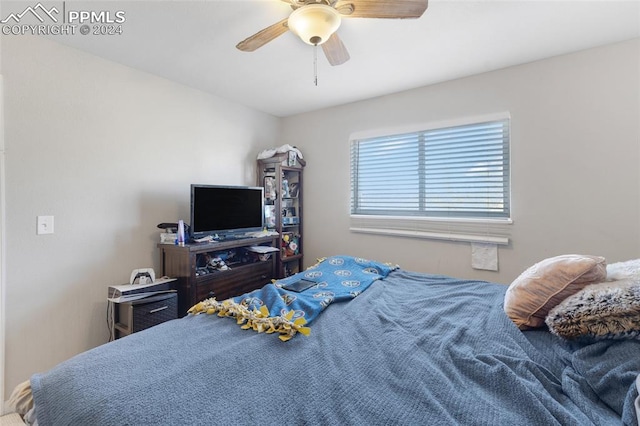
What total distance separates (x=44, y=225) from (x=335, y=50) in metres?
2.30

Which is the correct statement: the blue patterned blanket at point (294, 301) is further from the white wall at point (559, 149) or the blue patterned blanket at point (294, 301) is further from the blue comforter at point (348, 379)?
the white wall at point (559, 149)

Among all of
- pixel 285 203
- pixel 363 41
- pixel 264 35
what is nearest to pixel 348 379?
pixel 264 35

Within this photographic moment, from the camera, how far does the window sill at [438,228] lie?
2529 millimetres

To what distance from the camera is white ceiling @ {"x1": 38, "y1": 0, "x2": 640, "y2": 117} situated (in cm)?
172

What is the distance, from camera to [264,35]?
162 centimetres

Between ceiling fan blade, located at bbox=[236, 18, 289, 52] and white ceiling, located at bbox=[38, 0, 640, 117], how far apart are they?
7.7 inches

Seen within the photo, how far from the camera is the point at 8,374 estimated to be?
1.84 m

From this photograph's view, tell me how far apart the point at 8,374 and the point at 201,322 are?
1686 millimetres

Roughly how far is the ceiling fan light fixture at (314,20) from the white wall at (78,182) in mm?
1720

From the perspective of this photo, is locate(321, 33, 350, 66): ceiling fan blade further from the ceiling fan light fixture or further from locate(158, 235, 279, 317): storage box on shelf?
locate(158, 235, 279, 317): storage box on shelf

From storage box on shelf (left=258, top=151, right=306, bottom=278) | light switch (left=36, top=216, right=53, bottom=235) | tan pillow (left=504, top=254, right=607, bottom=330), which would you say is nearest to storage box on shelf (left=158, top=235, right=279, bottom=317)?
storage box on shelf (left=258, top=151, right=306, bottom=278)

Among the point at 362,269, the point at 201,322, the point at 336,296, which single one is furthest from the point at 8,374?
the point at 362,269

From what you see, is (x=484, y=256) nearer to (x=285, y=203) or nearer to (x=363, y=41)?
(x=363, y=41)

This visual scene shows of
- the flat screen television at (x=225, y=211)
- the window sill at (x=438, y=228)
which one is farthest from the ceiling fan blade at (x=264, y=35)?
the window sill at (x=438, y=228)
